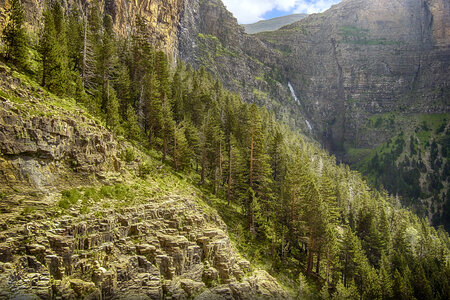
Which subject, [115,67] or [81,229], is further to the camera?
[115,67]

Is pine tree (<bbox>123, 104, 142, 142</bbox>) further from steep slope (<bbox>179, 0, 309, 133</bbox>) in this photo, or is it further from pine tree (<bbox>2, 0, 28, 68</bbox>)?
steep slope (<bbox>179, 0, 309, 133</bbox>)

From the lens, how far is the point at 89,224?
1886cm

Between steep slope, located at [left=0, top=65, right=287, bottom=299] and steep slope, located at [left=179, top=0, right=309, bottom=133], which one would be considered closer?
steep slope, located at [left=0, top=65, right=287, bottom=299]

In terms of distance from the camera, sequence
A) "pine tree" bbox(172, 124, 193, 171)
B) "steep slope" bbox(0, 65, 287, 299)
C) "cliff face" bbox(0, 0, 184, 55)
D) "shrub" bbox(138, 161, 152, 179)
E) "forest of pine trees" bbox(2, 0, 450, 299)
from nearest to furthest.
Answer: "steep slope" bbox(0, 65, 287, 299) < "shrub" bbox(138, 161, 152, 179) < "forest of pine trees" bbox(2, 0, 450, 299) < "pine tree" bbox(172, 124, 193, 171) < "cliff face" bbox(0, 0, 184, 55)

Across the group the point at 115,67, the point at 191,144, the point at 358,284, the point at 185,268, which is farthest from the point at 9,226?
the point at 358,284

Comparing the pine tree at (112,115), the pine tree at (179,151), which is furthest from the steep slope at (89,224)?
the pine tree at (179,151)

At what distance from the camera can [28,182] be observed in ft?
58.9

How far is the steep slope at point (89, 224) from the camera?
1616cm

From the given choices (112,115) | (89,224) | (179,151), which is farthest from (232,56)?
(89,224)

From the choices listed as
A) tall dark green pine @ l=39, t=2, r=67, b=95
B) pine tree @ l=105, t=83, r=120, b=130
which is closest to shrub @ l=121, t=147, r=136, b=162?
pine tree @ l=105, t=83, r=120, b=130

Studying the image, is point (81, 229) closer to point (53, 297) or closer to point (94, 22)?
point (53, 297)

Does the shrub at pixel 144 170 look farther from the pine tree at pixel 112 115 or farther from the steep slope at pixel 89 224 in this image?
the pine tree at pixel 112 115

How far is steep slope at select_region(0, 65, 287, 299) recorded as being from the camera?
16156 mm

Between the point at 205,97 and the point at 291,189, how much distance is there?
30.8 metres
